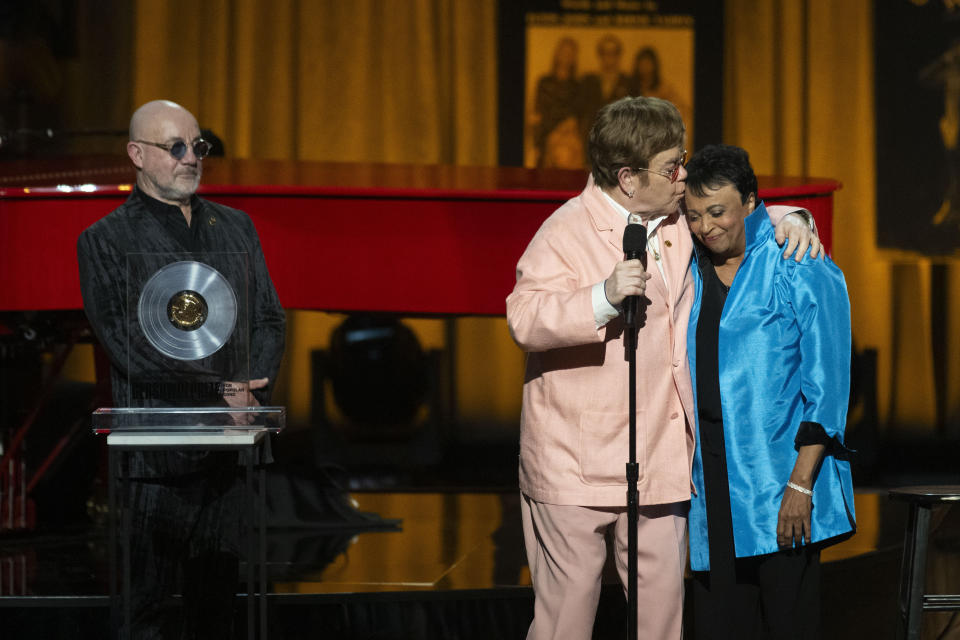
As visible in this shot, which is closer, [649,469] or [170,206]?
[649,469]

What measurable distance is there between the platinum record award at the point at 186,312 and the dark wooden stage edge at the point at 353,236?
0.84m

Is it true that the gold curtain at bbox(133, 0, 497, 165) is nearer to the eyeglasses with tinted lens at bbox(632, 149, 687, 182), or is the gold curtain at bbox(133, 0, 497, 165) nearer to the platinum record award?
the platinum record award

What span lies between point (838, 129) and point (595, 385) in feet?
14.0

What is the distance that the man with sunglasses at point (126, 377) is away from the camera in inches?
90.7

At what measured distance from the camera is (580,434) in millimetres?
1931

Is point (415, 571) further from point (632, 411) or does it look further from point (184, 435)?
point (632, 411)

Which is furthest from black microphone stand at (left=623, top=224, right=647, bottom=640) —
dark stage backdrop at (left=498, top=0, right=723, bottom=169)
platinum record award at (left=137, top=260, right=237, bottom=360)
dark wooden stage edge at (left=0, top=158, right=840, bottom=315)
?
dark stage backdrop at (left=498, top=0, right=723, bottom=169)

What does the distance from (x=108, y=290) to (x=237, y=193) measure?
755 mm

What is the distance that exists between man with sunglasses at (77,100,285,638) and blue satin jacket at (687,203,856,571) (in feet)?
3.01

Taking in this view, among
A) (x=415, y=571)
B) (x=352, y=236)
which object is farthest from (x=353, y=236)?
(x=415, y=571)

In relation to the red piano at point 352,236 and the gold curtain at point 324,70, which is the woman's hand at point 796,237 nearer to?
the red piano at point 352,236

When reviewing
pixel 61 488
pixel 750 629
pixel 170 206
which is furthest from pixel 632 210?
pixel 61 488

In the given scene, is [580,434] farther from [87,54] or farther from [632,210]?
[87,54]

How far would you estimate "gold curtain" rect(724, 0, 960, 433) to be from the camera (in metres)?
5.66
